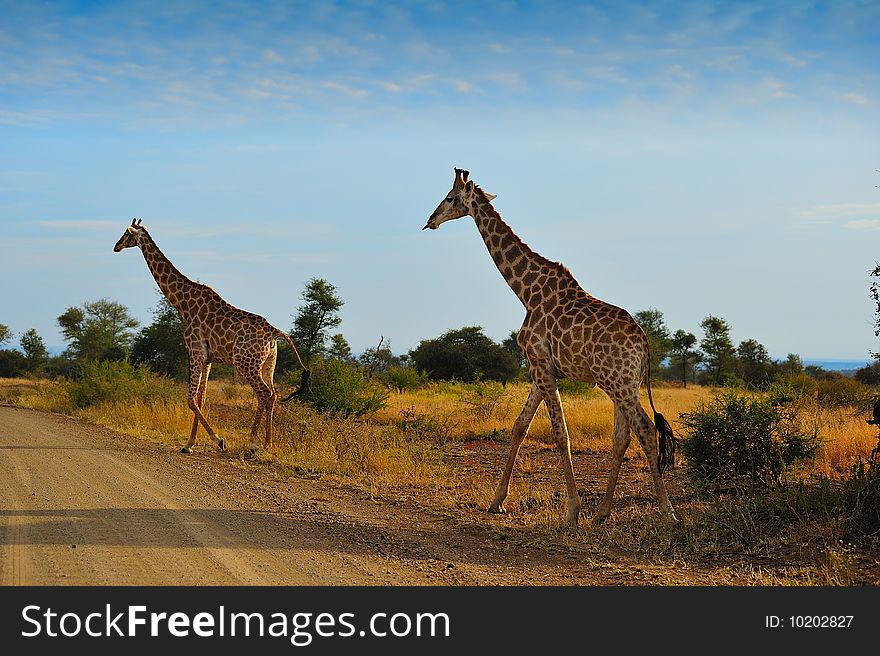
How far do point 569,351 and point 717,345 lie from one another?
128 ft

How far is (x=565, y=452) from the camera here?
8953 millimetres

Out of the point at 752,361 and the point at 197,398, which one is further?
the point at 752,361

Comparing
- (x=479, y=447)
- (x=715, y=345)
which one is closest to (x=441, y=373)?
(x=715, y=345)

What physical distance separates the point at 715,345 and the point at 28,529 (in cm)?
4233

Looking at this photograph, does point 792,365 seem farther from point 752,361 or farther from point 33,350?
point 33,350

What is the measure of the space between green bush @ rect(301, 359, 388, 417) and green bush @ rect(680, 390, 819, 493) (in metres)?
7.55

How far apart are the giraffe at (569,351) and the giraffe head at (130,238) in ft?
26.1

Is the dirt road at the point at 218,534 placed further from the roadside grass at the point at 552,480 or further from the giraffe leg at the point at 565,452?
the giraffe leg at the point at 565,452

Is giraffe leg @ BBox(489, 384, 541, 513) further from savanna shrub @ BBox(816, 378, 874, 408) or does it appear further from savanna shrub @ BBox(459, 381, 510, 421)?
savanna shrub @ BBox(816, 378, 874, 408)

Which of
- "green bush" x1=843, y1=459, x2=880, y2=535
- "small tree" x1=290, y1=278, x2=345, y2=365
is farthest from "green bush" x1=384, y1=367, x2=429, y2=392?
"green bush" x1=843, y1=459, x2=880, y2=535

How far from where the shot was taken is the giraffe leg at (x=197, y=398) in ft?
45.4

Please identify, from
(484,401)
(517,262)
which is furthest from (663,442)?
(484,401)

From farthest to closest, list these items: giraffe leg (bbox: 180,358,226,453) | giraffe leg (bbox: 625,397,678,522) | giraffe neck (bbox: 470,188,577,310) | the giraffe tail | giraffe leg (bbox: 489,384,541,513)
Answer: giraffe leg (bbox: 180,358,226,453)
giraffe neck (bbox: 470,188,577,310)
giraffe leg (bbox: 489,384,541,513)
the giraffe tail
giraffe leg (bbox: 625,397,678,522)

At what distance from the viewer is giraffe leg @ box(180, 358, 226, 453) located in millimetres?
13828
